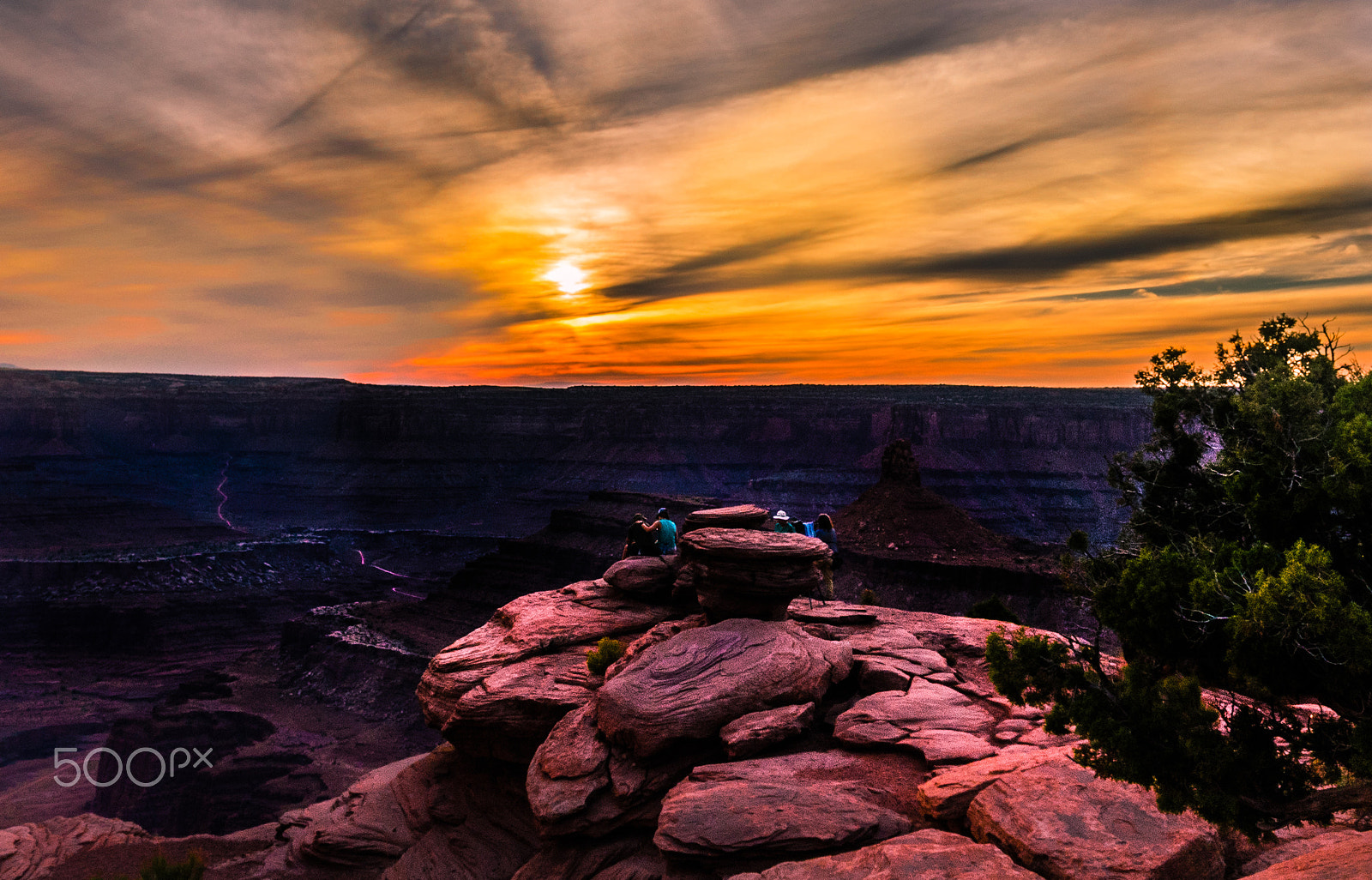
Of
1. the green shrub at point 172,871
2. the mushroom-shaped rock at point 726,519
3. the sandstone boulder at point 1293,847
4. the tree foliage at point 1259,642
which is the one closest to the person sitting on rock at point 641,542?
the mushroom-shaped rock at point 726,519

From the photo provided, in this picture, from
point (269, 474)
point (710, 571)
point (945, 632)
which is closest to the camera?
point (710, 571)

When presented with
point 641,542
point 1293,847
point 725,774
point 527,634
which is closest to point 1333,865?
point 1293,847

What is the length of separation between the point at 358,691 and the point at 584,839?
44.9 m

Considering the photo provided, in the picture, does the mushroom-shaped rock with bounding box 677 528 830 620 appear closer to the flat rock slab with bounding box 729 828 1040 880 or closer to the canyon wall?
the flat rock slab with bounding box 729 828 1040 880

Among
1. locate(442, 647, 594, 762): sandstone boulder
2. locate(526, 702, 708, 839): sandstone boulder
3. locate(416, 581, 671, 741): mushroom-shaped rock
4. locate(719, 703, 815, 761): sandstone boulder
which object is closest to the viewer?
locate(719, 703, 815, 761): sandstone boulder

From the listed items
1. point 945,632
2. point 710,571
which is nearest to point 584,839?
point 710,571

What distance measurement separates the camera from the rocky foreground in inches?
419

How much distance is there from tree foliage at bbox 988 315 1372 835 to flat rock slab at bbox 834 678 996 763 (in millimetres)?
5404

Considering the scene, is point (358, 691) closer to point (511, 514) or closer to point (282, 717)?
point (282, 717)

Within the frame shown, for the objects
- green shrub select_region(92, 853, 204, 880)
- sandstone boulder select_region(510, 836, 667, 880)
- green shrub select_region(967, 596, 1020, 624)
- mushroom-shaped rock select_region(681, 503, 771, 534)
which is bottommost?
green shrub select_region(92, 853, 204, 880)

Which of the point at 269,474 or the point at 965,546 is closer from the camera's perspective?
the point at 965,546

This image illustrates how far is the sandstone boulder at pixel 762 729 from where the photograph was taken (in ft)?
47.8

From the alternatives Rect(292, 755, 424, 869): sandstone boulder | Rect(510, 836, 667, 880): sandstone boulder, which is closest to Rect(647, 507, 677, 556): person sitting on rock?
Rect(510, 836, 667, 880): sandstone boulder

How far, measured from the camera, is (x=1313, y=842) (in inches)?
408
